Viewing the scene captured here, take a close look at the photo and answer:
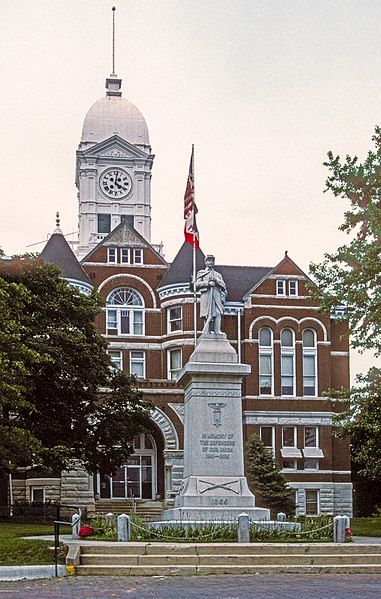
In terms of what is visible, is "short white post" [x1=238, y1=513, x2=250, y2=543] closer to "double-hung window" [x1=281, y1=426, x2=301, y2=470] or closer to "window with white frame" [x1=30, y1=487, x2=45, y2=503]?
"window with white frame" [x1=30, y1=487, x2=45, y2=503]

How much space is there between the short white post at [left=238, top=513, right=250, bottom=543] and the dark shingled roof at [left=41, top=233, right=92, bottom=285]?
41.5 m

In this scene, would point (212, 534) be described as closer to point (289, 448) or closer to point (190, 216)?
point (190, 216)

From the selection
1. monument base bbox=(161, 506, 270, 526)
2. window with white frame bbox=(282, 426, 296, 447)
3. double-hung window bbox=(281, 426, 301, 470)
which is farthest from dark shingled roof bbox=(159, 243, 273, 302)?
monument base bbox=(161, 506, 270, 526)

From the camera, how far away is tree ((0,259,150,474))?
44.7 metres

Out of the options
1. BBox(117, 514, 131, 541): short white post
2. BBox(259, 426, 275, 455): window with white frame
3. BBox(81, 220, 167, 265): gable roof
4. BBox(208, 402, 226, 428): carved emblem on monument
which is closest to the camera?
BBox(117, 514, 131, 541): short white post

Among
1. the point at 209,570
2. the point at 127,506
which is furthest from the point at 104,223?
the point at 209,570

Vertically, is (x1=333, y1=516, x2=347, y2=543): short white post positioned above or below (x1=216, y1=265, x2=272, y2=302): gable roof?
below

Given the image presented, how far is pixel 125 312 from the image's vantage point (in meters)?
67.9

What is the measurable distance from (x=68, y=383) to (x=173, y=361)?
21.0 meters

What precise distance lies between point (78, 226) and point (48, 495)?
112 feet

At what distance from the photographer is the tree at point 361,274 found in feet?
106

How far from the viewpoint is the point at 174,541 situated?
79.7 feet

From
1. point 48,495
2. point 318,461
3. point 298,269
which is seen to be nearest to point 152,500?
point 48,495

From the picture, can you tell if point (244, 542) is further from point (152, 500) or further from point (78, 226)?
point (78, 226)
